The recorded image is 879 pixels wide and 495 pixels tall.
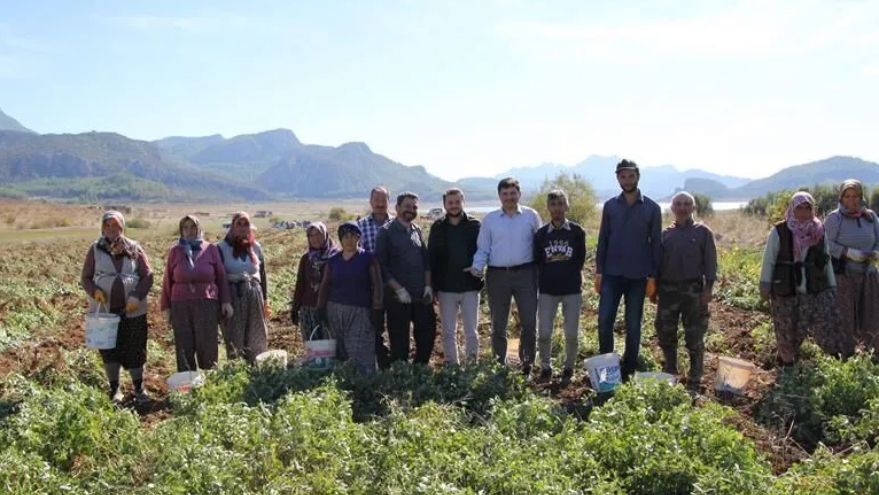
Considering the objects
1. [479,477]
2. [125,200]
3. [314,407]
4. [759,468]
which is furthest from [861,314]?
[125,200]

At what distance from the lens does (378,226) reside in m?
7.14

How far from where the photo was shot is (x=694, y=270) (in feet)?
21.1

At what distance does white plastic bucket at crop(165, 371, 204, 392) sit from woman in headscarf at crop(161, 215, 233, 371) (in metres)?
0.30

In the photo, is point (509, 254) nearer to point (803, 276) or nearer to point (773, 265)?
point (773, 265)

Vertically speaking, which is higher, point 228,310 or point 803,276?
point 803,276

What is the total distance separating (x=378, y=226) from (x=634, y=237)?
2.54 metres

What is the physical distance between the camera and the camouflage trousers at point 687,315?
6.54 meters

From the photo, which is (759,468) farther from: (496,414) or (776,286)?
(776,286)

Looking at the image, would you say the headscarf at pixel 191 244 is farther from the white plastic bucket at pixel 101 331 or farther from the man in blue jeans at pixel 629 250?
the man in blue jeans at pixel 629 250

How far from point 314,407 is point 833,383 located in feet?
13.5

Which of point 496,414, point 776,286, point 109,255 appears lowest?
point 496,414

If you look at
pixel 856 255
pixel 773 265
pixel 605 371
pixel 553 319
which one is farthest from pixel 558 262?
pixel 856 255

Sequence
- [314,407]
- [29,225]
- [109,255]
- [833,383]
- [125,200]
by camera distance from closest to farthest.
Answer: [314,407] < [833,383] < [109,255] < [29,225] < [125,200]

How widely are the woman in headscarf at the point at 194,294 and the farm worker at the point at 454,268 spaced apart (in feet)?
6.64
